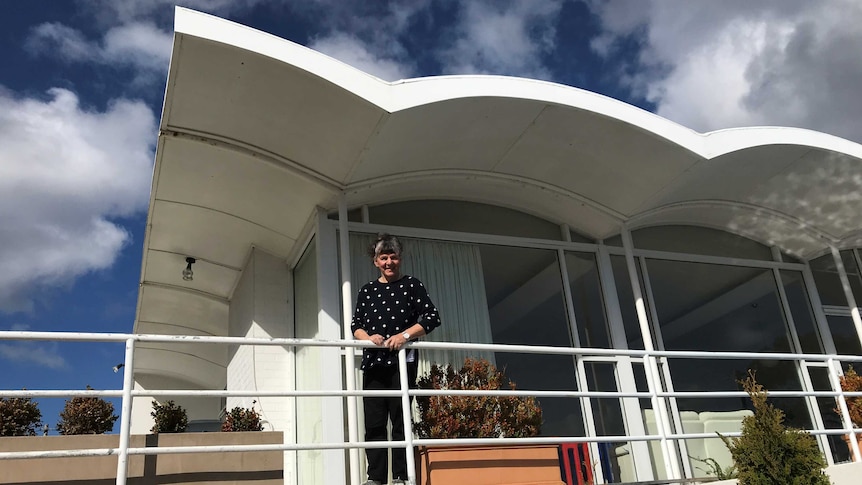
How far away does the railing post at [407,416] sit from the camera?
394 centimetres

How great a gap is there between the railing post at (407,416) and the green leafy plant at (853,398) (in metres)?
5.14

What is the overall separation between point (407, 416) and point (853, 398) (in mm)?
5686

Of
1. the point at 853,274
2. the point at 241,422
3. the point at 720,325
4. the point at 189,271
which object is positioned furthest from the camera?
the point at 853,274

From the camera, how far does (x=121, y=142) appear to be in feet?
44.5

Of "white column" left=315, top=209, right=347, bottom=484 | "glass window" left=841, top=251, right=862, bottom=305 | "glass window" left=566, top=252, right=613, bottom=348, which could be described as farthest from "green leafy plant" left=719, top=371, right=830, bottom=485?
"glass window" left=841, top=251, right=862, bottom=305

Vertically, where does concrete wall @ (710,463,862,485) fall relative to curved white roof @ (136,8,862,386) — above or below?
below

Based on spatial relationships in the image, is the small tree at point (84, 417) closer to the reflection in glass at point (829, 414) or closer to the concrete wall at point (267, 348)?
the concrete wall at point (267, 348)

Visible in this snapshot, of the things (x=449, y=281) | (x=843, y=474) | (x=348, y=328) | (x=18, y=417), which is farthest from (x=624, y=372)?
(x=18, y=417)

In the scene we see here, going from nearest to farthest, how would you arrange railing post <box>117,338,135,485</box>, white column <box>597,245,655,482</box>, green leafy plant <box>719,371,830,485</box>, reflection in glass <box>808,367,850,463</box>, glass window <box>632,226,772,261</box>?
railing post <box>117,338,135,485</box>, green leafy plant <box>719,371,830,485</box>, white column <box>597,245,655,482</box>, reflection in glass <box>808,367,850,463</box>, glass window <box>632,226,772,261</box>

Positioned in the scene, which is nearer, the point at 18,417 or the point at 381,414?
the point at 18,417

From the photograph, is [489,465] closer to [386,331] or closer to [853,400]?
[386,331]

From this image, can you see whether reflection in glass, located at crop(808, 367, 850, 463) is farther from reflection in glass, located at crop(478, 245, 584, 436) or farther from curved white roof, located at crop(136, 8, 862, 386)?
reflection in glass, located at crop(478, 245, 584, 436)

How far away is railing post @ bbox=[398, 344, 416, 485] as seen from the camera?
394 centimetres

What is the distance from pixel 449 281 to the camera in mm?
6891
